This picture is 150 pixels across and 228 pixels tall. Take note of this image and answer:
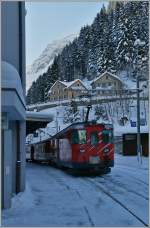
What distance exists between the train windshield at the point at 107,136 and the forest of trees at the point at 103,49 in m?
67.7

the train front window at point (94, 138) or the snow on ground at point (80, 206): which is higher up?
the train front window at point (94, 138)

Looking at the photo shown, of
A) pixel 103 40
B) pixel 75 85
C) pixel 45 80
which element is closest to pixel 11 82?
pixel 75 85

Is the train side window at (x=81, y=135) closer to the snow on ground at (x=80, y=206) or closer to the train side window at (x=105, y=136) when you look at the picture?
the train side window at (x=105, y=136)

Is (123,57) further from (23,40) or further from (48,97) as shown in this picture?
(23,40)

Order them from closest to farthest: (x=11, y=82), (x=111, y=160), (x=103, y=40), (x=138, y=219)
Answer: (x=138, y=219) < (x=11, y=82) < (x=111, y=160) < (x=103, y=40)

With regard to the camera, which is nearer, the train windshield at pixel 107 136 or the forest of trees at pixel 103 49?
the train windshield at pixel 107 136

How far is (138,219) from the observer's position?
1172 centimetres

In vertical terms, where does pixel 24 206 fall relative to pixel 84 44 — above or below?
below

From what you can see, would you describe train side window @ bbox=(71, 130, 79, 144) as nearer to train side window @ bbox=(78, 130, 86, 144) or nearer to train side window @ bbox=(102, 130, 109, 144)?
train side window @ bbox=(78, 130, 86, 144)

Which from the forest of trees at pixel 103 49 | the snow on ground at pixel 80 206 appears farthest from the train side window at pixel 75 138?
the forest of trees at pixel 103 49

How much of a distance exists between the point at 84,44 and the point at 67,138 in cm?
10806

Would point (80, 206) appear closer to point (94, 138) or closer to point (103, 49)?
point (94, 138)

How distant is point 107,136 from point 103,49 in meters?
91.3

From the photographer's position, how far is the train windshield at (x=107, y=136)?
26.9 m
